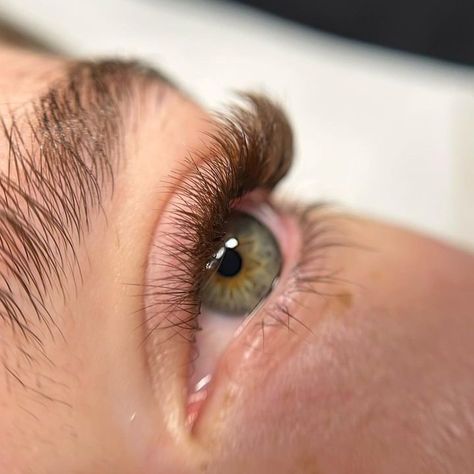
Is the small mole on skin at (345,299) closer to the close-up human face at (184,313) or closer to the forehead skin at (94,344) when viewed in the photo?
the close-up human face at (184,313)

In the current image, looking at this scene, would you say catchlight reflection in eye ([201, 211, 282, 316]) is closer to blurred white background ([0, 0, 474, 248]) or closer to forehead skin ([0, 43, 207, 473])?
forehead skin ([0, 43, 207, 473])

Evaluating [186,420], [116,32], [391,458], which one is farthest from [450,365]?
[116,32]

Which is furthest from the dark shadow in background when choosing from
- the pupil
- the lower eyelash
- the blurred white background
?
the pupil

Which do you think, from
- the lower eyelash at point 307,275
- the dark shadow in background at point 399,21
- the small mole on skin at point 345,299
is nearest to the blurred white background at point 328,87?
the dark shadow in background at point 399,21

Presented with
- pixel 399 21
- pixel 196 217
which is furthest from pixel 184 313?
pixel 399 21

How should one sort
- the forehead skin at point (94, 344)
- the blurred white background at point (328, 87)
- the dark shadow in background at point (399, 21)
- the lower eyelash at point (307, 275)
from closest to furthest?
the forehead skin at point (94, 344)
the lower eyelash at point (307, 275)
the blurred white background at point (328, 87)
the dark shadow in background at point (399, 21)
